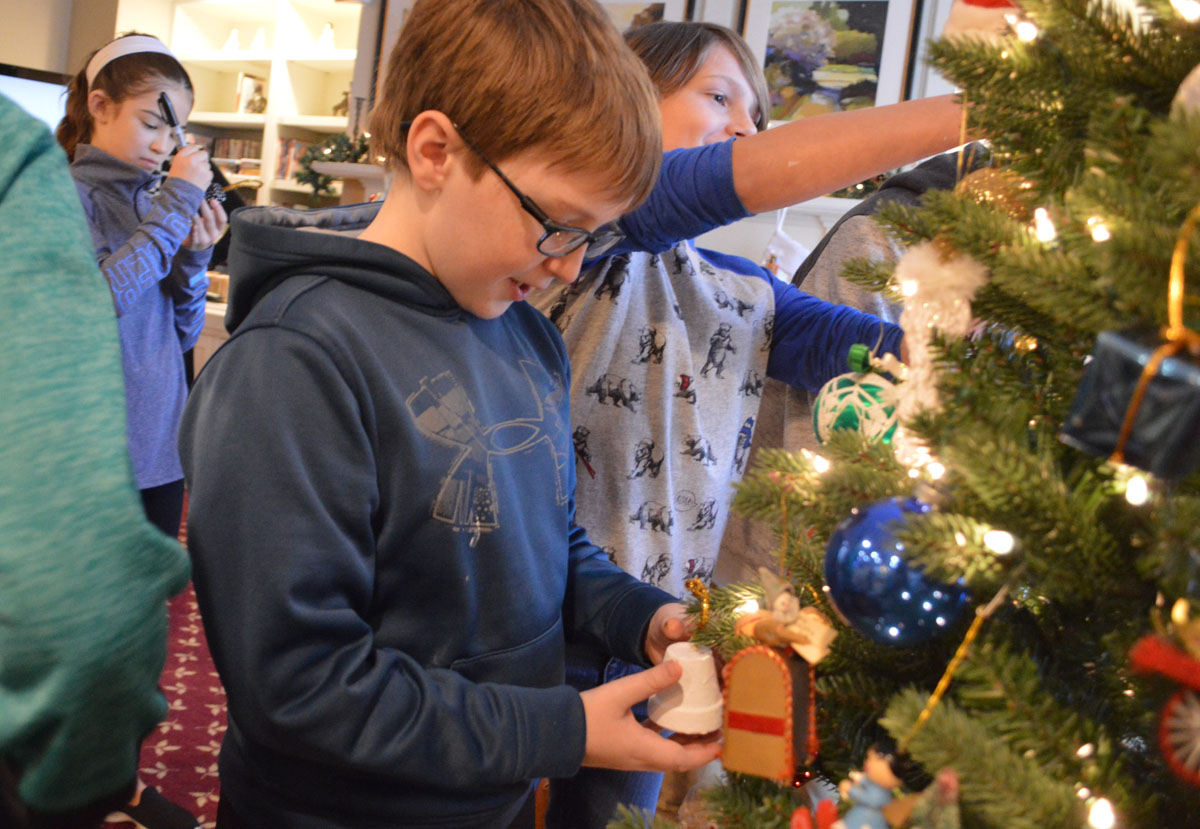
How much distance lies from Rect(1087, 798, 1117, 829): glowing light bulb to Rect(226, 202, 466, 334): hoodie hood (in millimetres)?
649

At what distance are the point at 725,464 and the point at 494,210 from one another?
0.55 m

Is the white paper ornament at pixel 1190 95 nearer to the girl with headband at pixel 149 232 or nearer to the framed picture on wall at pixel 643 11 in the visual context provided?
the girl with headband at pixel 149 232

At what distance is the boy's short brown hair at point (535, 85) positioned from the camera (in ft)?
2.65

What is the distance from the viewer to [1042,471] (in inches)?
18.7

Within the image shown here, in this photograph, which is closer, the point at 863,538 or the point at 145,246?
the point at 863,538

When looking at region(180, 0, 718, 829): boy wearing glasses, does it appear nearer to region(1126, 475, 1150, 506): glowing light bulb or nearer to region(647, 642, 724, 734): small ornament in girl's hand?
region(647, 642, 724, 734): small ornament in girl's hand

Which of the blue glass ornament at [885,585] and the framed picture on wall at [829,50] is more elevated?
the framed picture on wall at [829,50]

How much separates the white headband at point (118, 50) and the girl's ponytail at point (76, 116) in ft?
0.15

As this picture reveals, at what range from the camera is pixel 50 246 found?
19.6 inches

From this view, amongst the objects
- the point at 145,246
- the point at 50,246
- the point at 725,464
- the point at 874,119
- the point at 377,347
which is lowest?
the point at 725,464

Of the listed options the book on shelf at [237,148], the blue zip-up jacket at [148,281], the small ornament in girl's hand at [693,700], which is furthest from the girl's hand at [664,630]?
the book on shelf at [237,148]

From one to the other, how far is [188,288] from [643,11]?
243 centimetres

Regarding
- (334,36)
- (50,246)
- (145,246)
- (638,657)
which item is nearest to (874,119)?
(638,657)

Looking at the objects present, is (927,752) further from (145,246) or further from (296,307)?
(145,246)
